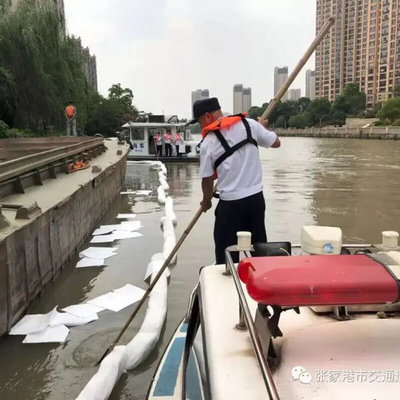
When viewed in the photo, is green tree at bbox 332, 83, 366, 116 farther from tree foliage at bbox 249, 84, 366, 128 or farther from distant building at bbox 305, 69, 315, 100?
distant building at bbox 305, 69, 315, 100

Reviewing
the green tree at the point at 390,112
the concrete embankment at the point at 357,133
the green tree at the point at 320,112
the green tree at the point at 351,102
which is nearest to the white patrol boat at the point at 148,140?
the concrete embankment at the point at 357,133

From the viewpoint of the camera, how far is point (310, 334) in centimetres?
163

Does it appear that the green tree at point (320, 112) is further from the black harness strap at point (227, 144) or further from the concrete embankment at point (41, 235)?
the black harness strap at point (227, 144)

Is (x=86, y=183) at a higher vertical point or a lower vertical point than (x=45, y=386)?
higher

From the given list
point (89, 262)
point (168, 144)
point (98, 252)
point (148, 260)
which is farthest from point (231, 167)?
point (168, 144)

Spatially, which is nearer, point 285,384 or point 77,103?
point 285,384

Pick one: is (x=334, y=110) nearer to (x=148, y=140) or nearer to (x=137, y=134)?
(x=148, y=140)

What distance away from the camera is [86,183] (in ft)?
25.9

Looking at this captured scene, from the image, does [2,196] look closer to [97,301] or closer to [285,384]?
[97,301]

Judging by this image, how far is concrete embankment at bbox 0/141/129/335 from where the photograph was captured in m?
4.21

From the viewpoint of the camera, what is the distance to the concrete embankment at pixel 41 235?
4211 mm

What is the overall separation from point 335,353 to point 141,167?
20849 millimetres

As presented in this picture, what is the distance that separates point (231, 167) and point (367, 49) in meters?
127

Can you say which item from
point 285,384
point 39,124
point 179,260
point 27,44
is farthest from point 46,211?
point 39,124
